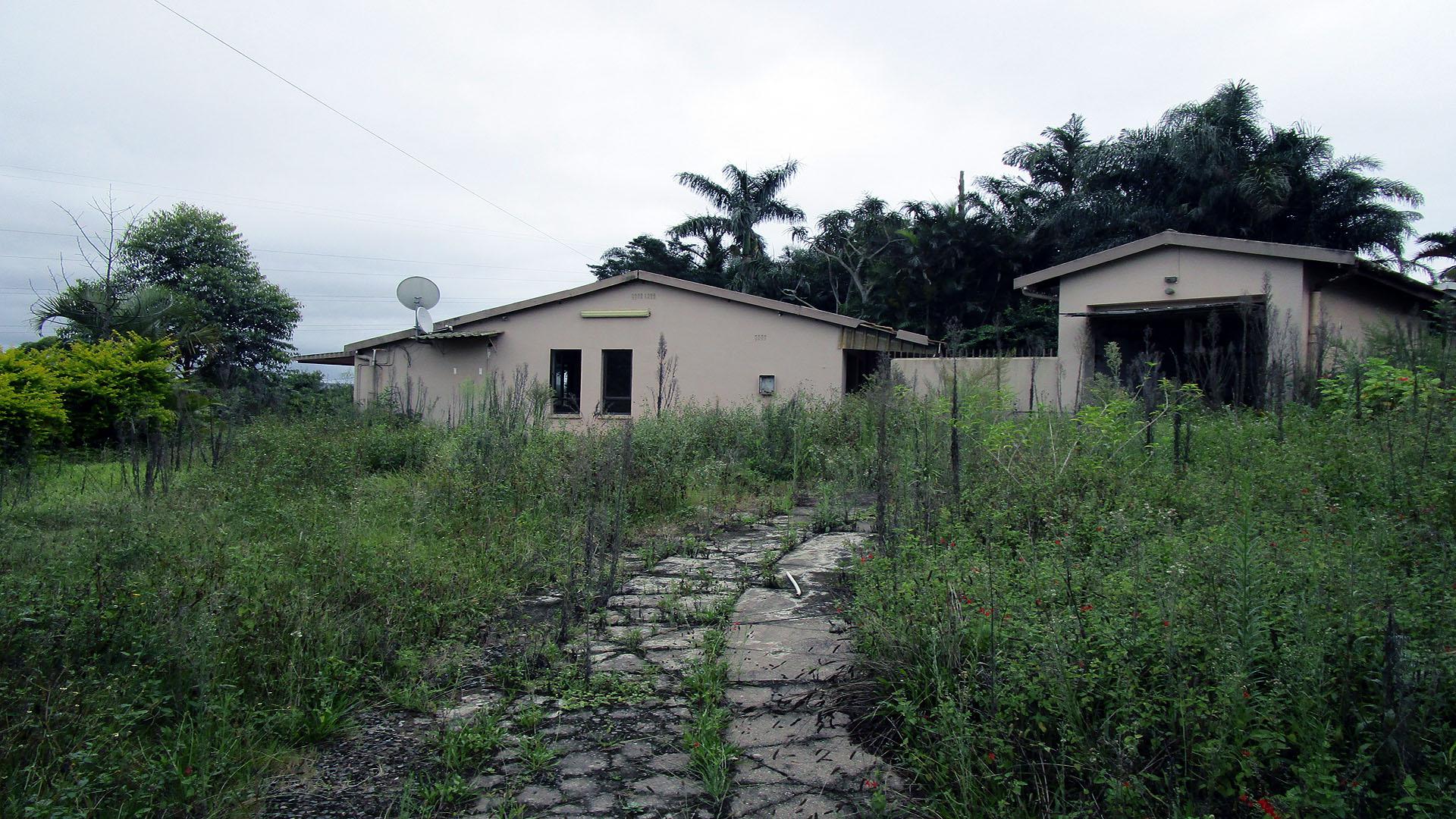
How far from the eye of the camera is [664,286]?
50.4 ft

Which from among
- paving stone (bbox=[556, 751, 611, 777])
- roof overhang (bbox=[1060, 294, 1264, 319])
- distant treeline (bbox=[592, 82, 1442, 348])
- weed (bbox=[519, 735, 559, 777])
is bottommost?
paving stone (bbox=[556, 751, 611, 777])

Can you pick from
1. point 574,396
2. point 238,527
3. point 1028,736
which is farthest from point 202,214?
point 1028,736

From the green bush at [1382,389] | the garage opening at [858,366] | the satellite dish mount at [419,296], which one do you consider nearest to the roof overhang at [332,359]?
the satellite dish mount at [419,296]

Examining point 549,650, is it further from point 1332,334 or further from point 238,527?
point 1332,334

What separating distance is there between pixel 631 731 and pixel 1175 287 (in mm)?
12225

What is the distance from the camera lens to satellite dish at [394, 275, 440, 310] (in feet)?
47.3

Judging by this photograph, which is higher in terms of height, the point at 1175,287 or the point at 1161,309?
the point at 1175,287

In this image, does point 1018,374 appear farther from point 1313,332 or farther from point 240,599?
point 240,599

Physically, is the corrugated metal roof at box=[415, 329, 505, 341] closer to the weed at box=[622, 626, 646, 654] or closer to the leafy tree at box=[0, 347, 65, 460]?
the leafy tree at box=[0, 347, 65, 460]

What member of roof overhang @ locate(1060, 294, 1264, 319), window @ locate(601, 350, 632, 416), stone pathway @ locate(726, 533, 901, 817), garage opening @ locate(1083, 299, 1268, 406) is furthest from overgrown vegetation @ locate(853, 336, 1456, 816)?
window @ locate(601, 350, 632, 416)

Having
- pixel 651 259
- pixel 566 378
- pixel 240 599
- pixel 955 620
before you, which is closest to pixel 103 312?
pixel 566 378

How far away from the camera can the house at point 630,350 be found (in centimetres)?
1459

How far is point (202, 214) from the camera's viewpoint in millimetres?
27891

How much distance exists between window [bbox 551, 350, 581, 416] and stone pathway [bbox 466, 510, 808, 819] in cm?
1147
